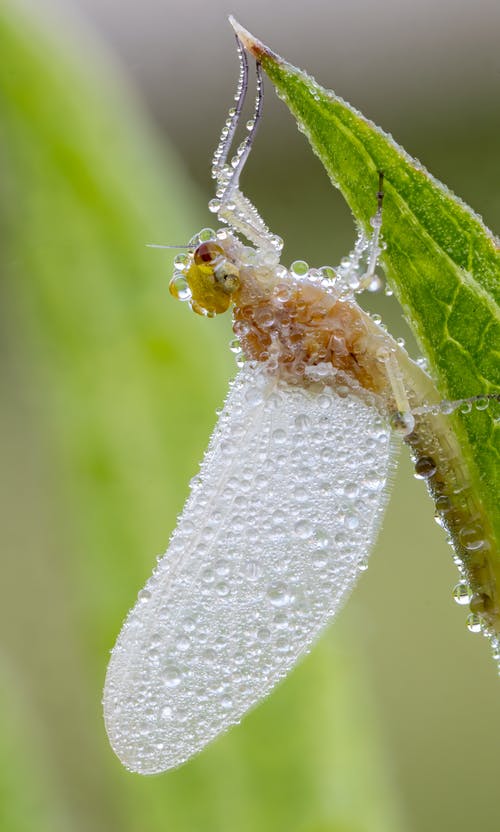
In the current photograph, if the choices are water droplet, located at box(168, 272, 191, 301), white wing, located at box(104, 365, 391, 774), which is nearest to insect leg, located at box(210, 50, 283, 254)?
water droplet, located at box(168, 272, 191, 301)

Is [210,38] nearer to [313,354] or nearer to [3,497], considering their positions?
[3,497]

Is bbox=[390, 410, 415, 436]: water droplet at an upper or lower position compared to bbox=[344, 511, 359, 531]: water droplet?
upper

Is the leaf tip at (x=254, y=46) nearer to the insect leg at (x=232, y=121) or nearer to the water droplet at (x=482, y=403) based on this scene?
the insect leg at (x=232, y=121)

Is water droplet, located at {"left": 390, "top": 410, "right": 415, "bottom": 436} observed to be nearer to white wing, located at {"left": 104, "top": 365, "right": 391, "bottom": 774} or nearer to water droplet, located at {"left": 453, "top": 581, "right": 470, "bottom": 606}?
white wing, located at {"left": 104, "top": 365, "right": 391, "bottom": 774}

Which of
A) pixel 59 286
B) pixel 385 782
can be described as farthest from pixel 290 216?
pixel 385 782

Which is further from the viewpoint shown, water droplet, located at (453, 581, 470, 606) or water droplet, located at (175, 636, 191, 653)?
water droplet, located at (175, 636, 191, 653)
